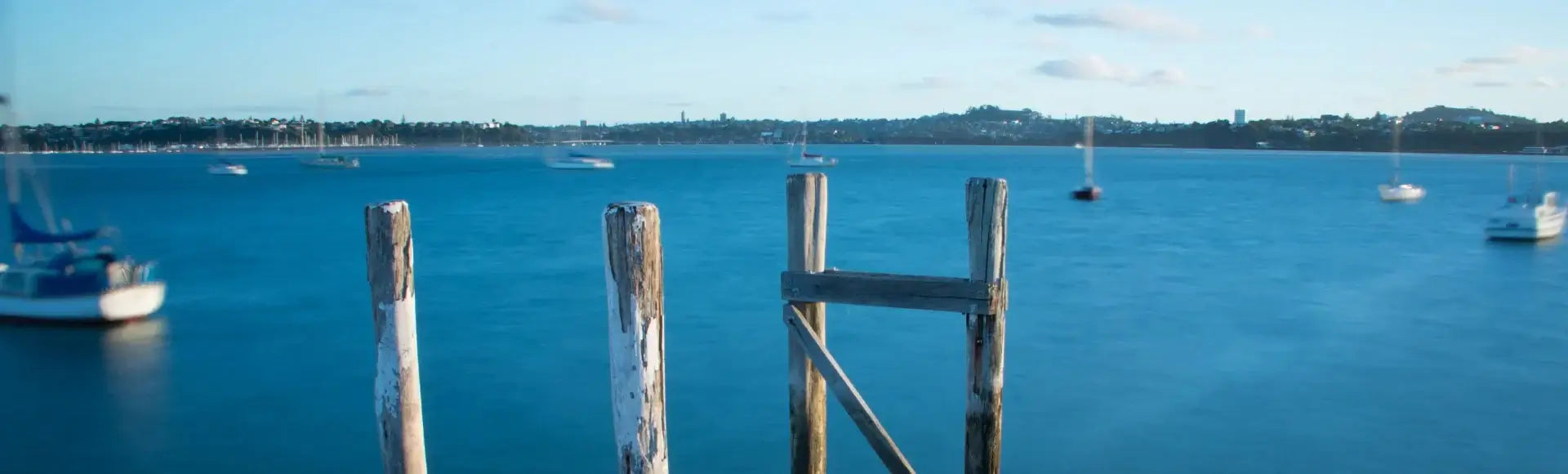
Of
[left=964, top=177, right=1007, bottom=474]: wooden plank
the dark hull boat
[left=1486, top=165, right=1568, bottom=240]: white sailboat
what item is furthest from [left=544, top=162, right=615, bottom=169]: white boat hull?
[left=964, top=177, right=1007, bottom=474]: wooden plank

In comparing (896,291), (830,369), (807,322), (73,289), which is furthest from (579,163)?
(896,291)

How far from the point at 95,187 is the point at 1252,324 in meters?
84.4

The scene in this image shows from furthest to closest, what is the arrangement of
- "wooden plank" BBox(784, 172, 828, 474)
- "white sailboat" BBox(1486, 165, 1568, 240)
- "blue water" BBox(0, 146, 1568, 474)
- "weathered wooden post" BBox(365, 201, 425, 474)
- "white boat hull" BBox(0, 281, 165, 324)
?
1. "white sailboat" BBox(1486, 165, 1568, 240)
2. "white boat hull" BBox(0, 281, 165, 324)
3. "blue water" BBox(0, 146, 1568, 474)
4. "wooden plank" BBox(784, 172, 828, 474)
5. "weathered wooden post" BBox(365, 201, 425, 474)

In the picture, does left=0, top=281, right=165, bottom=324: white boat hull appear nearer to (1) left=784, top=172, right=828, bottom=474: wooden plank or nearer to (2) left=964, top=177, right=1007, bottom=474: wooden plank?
(1) left=784, top=172, right=828, bottom=474: wooden plank

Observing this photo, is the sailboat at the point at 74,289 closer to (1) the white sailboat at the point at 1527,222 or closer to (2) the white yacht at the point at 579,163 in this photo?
(1) the white sailboat at the point at 1527,222

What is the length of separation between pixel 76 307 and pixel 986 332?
17.9 meters

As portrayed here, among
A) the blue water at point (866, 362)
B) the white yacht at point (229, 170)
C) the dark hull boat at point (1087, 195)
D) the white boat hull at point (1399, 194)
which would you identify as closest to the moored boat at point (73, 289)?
the blue water at point (866, 362)

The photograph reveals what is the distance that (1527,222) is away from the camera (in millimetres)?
36344

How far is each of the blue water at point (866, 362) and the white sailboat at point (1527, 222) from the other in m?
1.42

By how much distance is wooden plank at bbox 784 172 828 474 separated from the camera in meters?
7.06

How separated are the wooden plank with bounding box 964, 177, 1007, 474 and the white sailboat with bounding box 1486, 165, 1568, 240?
36.4m

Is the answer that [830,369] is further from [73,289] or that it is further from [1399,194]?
[1399,194]

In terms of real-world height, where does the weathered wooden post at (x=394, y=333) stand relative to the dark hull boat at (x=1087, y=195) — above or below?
above

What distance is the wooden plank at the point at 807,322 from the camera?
7062mm
